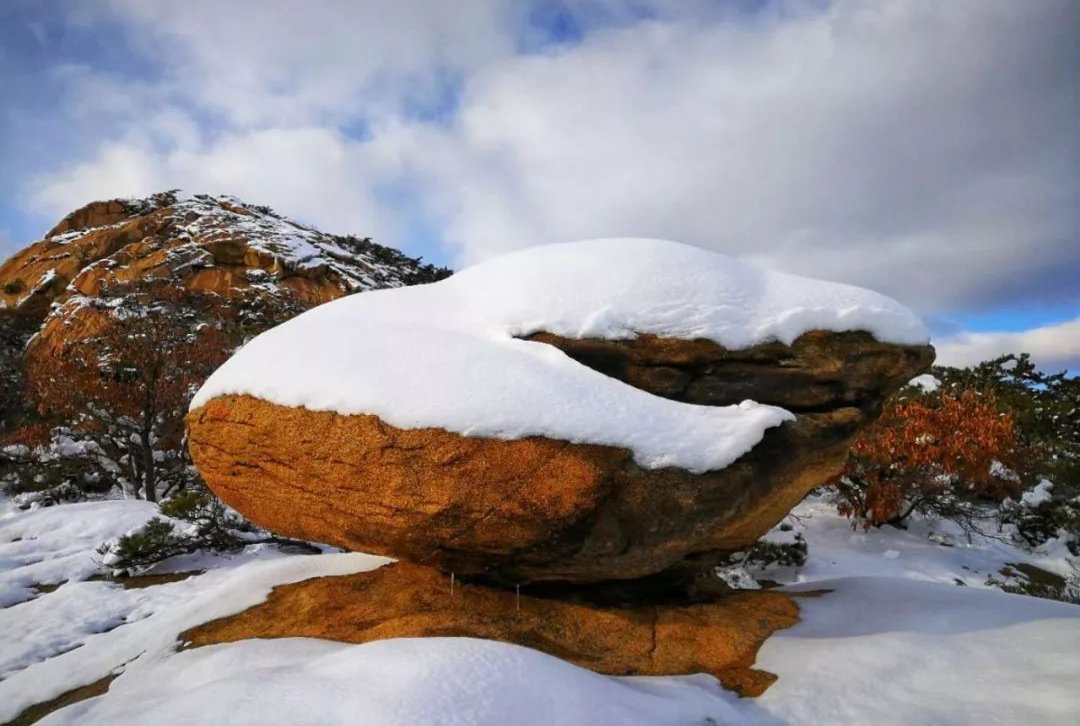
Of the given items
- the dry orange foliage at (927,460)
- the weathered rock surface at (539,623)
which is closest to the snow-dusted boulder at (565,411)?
the weathered rock surface at (539,623)

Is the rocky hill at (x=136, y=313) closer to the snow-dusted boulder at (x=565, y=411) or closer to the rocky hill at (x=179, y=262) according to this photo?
the rocky hill at (x=179, y=262)

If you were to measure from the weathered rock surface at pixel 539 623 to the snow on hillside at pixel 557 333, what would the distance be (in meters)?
1.38

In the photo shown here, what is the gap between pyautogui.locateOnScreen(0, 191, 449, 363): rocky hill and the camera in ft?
71.2

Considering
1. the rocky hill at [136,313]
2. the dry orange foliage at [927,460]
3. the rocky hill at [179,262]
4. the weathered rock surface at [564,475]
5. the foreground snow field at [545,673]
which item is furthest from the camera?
the rocky hill at [179,262]

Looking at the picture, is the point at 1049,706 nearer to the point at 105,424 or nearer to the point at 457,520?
the point at 457,520

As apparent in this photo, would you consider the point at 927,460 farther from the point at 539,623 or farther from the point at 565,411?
the point at 565,411

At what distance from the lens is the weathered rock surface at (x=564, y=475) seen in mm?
3699

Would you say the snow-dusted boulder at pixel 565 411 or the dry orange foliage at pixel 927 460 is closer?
the snow-dusted boulder at pixel 565 411

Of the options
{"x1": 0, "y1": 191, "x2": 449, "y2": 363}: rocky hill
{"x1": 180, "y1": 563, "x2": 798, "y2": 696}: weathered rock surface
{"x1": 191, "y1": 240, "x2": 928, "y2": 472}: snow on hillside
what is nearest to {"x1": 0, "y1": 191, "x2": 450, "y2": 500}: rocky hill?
{"x1": 0, "y1": 191, "x2": 449, "y2": 363}: rocky hill

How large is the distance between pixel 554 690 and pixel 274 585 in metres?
3.61

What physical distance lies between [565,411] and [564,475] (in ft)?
1.38

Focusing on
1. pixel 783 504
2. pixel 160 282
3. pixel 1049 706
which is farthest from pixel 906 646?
pixel 160 282

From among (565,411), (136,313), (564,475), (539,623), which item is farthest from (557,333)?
(136,313)

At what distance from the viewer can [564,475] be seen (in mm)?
3621
